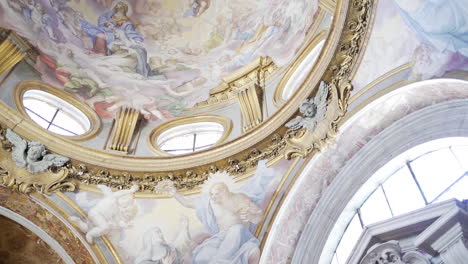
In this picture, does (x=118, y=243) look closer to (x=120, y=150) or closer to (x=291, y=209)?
(x=120, y=150)

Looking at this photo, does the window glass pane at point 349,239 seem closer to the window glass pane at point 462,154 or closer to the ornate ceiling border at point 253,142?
the ornate ceiling border at point 253,142

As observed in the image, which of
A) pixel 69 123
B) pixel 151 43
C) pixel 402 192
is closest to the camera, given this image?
pixel 402 192

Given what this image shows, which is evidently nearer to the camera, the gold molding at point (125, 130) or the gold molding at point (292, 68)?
the gold molding at point (292, 68)

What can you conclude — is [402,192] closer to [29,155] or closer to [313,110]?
[313,110]

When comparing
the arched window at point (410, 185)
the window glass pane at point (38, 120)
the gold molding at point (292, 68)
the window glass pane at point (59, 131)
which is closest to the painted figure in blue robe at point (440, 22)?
the arched window at point (410, 185)

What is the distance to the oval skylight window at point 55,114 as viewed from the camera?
12.0 m

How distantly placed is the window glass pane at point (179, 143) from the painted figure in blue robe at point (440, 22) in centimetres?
655

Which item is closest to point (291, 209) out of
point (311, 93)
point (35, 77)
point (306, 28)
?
point (311, 93)

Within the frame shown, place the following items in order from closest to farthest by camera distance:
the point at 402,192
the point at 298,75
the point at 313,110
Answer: the point at 402,192
the point at 313,110
the point at 298,75

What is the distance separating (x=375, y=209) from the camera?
8656 millimetres

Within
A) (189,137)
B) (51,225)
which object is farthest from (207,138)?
(51,225)

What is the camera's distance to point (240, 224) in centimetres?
1048

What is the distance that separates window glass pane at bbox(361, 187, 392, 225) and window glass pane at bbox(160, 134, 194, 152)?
508cm

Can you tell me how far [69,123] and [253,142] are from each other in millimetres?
5007
